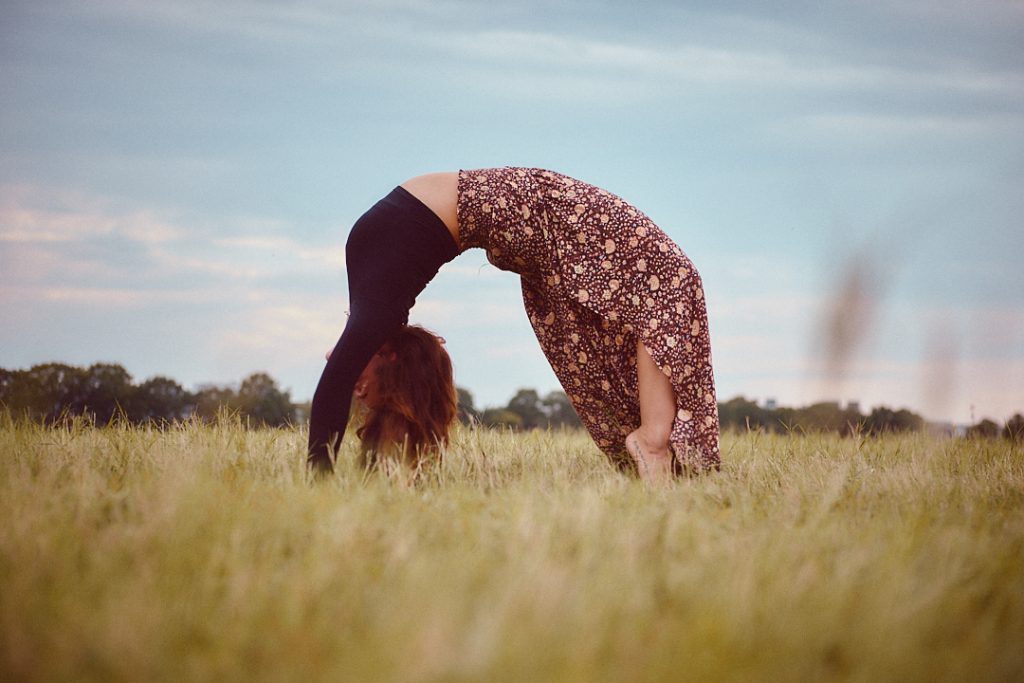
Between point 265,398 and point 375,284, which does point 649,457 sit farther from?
point 265,398

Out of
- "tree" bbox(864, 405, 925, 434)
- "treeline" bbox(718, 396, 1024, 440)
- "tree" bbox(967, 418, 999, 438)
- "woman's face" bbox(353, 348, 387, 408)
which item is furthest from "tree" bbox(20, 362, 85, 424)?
"tree" bbox(967, 418, 999, 438)

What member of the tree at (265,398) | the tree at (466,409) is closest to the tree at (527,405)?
the tree at (466,409)

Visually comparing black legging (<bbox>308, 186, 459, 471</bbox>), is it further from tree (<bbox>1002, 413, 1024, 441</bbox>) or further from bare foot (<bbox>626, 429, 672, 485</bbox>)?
tree (<bbox>1002, 413, 1024, 441</bbox>)

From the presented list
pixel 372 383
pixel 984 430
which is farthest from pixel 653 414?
pixel 984 430

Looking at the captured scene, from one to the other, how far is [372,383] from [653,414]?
123 cm

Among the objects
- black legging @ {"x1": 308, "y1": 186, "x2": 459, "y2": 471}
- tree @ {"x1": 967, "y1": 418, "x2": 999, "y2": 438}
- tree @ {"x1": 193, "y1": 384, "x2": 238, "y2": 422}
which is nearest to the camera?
black legging @ {"x1": 308, "y1": 186, "x2": 459, "y2": 471}

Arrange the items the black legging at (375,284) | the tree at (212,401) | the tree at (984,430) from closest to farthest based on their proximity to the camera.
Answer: the black legging at (375,284) < the tree at (212,401) < the tree at (984,430)

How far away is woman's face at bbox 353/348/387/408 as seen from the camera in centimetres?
362

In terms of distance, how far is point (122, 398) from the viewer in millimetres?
5324

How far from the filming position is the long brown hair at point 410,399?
11.7 feet

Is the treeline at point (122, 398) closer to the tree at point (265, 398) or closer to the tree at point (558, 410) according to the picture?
the tree at point (265, 398)

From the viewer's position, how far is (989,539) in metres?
2.46

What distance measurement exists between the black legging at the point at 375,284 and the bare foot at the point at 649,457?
111cm

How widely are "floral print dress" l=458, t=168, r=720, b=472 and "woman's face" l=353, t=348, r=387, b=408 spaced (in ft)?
2.03
